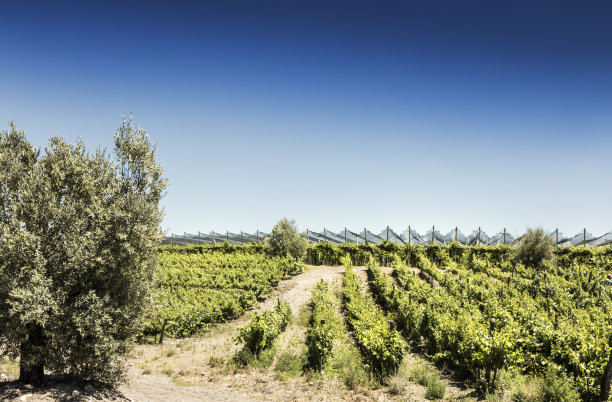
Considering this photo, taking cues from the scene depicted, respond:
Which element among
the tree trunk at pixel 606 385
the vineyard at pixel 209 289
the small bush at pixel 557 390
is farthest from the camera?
the vineyard at pixel 209 289

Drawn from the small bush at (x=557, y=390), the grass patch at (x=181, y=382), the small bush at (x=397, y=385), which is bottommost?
the grass patch at (x=181, y=382)

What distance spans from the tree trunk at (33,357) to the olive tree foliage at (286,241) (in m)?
27.7

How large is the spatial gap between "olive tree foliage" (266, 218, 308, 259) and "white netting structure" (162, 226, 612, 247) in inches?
211

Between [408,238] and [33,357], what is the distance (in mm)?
45634

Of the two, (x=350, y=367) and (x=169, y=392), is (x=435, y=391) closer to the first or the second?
(x=350, y=367)

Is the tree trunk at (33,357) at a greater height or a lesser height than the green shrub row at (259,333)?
greater

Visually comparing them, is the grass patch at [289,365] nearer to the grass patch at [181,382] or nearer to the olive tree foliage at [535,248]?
the grass patch at [181,382]

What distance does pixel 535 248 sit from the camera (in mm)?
29641

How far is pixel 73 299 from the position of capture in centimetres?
971

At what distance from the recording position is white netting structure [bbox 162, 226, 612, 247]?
127 ft

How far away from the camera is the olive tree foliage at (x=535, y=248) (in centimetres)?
2938

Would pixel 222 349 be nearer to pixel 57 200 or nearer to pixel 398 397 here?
pixel 398 397

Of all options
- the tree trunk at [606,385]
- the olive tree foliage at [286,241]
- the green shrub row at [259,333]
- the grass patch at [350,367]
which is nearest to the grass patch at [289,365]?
the green shrub row at [259,333]

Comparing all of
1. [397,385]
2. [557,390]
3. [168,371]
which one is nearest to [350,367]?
[397,385]
